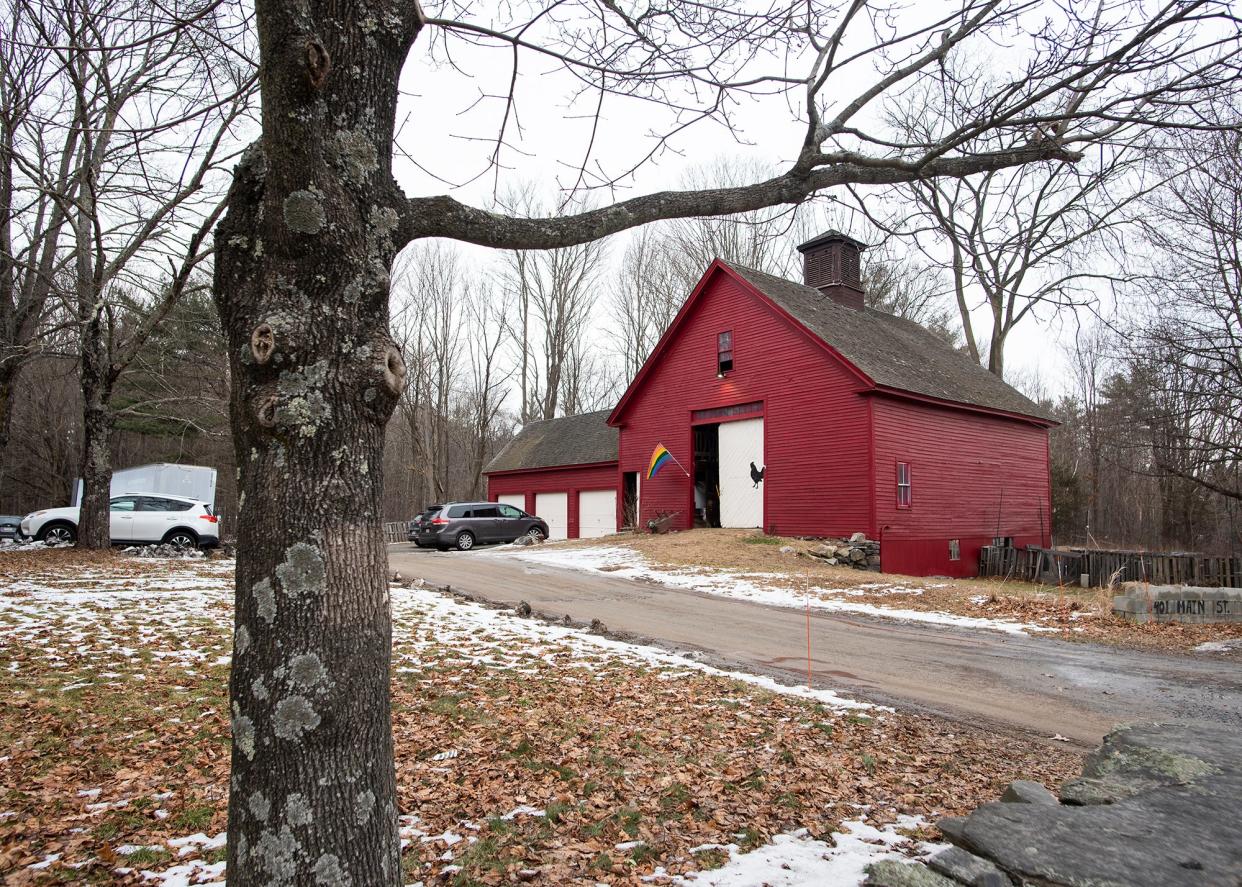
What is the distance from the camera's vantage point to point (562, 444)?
31.0 metres

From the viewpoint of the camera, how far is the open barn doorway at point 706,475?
2329 cm

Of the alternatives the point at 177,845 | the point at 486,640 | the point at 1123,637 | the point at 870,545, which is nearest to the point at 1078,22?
the point at 177,845

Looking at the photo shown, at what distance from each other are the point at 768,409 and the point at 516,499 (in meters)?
14.6

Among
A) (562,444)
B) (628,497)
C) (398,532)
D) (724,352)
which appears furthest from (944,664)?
(398,532)

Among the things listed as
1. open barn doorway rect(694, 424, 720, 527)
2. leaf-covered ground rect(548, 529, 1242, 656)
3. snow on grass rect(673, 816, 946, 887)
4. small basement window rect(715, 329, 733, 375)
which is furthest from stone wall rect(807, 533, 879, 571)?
snow on grass rect(673, 816, 946, 887)

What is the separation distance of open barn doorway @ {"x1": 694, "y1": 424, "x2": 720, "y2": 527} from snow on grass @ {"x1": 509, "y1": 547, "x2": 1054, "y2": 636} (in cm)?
391

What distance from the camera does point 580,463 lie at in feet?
93.8

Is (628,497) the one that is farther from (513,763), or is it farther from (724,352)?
(513,763)

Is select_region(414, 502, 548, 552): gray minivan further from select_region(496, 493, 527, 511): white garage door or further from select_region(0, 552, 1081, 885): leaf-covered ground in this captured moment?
select_region(0, 552, 1081, 885): leaf-covered ground

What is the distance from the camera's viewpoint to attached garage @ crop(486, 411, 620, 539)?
27875mm

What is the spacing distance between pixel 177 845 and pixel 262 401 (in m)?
2.23

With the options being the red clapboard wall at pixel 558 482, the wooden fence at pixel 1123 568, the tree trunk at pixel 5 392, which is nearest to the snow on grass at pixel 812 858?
the wooden fence at pixel 1123 568

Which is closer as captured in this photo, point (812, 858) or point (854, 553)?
point (812, 858)

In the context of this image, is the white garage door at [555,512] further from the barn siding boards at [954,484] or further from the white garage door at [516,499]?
the barn siding boards at [954,484]
